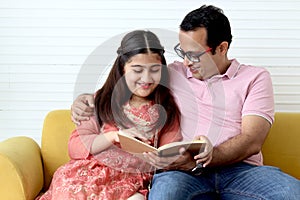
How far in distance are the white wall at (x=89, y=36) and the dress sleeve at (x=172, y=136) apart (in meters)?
0.64

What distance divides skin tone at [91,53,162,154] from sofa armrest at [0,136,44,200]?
267 mm

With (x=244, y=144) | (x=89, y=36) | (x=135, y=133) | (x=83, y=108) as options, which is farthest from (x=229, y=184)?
(x=89, y=36)

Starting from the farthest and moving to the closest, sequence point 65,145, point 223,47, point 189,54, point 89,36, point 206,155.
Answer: point 89,36 → point 65,145 → point 223,47 → point 189,54 → point 206,155

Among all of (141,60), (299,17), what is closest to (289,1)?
(299,17)

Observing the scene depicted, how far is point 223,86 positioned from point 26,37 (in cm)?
108

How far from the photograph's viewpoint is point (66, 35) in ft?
8.05

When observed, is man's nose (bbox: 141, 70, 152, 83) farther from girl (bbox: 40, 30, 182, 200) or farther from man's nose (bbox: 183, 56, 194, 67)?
man's nose (bbox: 183, 56, 194, 67)

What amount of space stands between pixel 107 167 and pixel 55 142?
0.37m

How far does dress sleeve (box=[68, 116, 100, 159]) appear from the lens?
1878 millimetres

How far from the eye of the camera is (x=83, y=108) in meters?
1.85

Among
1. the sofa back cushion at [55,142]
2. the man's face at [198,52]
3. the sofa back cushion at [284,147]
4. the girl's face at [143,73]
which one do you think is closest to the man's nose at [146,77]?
the girl's face at [143,73]

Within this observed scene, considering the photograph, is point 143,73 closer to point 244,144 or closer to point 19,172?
point 244,144

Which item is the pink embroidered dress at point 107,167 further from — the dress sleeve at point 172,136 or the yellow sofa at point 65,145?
the yellow sofa at point 65,145

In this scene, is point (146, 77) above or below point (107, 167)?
above
